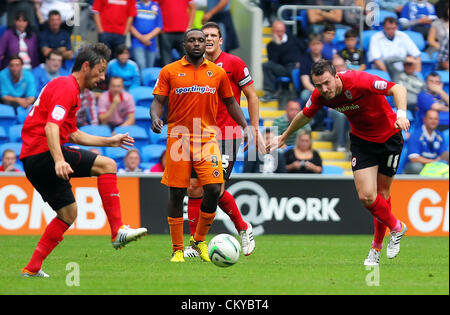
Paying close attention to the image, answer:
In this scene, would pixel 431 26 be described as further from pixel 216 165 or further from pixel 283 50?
pixel 216 165

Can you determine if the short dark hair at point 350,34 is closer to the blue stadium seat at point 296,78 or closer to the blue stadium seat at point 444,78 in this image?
the blue stadium seat at point 296,78

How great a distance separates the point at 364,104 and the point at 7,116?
8.53 m

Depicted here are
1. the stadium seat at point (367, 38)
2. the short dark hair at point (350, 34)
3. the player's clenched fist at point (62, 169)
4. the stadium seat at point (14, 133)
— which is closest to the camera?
the player's clenched fist at point (62, 169)

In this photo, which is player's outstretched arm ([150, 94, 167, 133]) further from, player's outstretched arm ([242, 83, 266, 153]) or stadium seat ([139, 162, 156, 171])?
stadium seat ([139, 162, 156, 171])

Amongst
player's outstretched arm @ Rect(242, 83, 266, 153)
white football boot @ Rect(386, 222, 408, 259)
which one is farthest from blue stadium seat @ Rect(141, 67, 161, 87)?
white football boot @ Rect(386, 222, 408, 259)

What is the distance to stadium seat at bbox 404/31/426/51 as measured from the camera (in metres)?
19.9

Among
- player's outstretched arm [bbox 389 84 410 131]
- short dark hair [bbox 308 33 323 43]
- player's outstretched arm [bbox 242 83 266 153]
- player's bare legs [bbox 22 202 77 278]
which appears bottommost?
short dark hair [bbox 308 33 323 43]

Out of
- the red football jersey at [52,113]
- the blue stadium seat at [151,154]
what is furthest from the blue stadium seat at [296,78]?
the red football jersey at [52,113]

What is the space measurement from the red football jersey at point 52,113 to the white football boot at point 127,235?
3.30 ft

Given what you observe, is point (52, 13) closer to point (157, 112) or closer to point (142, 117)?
point (142, 117)

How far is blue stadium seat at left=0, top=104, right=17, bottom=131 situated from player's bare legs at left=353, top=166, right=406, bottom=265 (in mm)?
8255

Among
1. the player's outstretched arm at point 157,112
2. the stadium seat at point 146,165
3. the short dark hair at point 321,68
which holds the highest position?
the short dark hair at point 321,68

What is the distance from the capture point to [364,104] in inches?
379

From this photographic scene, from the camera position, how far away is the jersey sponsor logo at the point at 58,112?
7969 mm
